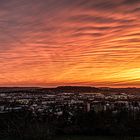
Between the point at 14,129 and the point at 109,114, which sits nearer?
the point at 14,129

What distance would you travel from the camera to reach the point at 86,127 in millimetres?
23828

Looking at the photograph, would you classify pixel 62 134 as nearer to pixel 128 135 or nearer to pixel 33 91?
pixel 128 135

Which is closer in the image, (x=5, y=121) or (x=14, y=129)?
(x=14, y=129)

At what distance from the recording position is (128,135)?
22.3 meters

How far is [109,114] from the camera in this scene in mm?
26906

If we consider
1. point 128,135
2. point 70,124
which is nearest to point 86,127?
point 70,124

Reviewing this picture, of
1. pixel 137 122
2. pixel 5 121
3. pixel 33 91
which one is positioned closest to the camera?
pixel 137 122

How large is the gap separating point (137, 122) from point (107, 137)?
92.5 inches

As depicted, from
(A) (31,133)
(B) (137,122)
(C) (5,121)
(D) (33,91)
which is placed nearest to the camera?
(A) (31,133)

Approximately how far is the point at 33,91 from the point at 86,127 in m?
98.0

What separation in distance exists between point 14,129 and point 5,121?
2.64 m

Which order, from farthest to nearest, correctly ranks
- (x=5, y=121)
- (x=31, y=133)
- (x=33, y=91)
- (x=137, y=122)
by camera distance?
(x=33, y=91)
(x=5, y=121)
(x=137, y=122)
(x=31, y=133)

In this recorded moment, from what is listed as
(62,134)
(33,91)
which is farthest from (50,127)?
(33,91)

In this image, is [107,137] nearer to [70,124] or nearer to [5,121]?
[70,124]
